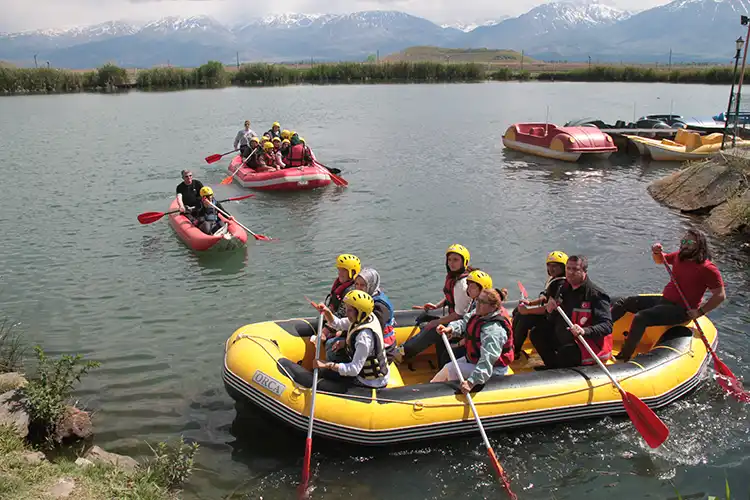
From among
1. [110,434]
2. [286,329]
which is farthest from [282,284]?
[110,434]

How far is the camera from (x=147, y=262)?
36.9ft

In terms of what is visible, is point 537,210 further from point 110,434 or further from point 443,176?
point 110,434

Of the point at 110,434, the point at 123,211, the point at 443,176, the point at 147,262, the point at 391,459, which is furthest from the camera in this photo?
the point at 443,176

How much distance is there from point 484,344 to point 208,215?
295 inches

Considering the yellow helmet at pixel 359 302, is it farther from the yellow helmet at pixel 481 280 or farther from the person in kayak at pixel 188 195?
the person in kayak at pixel 188 195

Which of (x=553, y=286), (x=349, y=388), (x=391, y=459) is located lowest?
(x=391, y=459)

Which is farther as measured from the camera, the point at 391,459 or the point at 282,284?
the point at 282,284

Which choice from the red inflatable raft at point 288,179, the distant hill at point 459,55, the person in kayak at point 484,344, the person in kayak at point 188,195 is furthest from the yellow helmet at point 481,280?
the distant hill at point 459,55

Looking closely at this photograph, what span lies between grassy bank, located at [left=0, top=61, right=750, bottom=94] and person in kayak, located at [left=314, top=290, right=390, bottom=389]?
50.8 metres

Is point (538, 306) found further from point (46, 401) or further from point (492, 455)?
point (46, 401)

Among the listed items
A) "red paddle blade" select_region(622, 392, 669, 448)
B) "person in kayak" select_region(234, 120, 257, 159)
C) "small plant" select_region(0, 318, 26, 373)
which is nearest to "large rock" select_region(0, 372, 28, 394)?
"small plant" select_region(0, 318, 26, 373)

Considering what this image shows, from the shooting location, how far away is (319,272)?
35.5 feet

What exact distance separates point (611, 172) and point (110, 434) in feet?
58.5

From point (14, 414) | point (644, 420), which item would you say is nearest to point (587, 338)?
point (644, 420)
